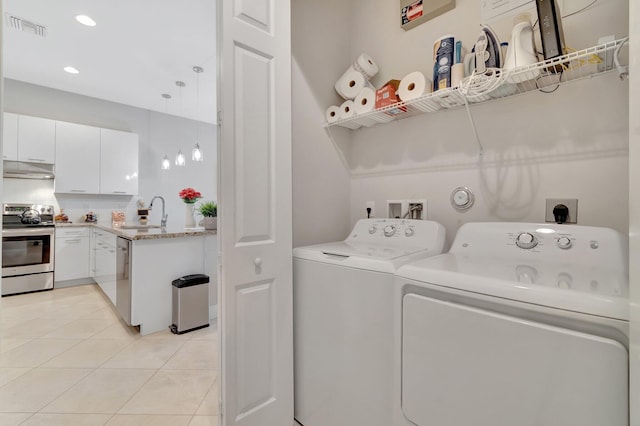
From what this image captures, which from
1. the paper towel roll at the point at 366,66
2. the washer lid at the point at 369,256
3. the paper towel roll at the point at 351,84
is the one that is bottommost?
the washer lid at the point at 369,256

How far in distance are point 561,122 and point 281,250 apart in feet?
4.64

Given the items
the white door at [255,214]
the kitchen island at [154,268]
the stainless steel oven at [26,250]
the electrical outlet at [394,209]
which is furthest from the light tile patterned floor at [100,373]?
the electrical outlet at [394,209]

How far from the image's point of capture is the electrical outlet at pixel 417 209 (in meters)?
1.73

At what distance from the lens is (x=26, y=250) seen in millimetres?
3730

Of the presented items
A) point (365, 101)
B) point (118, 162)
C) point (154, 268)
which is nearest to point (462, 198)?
point (365, 101)

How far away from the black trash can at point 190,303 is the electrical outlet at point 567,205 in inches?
103

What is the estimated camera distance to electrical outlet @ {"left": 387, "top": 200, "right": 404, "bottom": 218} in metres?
1.84

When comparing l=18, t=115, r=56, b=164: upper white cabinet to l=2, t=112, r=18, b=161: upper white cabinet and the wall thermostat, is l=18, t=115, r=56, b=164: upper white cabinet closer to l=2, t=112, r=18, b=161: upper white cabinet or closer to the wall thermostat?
l=2, t=112, r=18, b=161: upper white cabinet

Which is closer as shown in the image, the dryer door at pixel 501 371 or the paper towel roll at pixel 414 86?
the dryer door at pixel 501 371

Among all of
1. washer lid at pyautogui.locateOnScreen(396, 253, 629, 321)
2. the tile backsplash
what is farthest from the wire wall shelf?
the tile backsplash

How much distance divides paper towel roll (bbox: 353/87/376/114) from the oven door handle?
14.5 feet

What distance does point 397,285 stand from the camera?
1083 millimetres

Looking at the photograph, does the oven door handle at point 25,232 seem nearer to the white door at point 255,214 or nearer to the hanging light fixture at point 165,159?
the hanging light fixture at point 165,159

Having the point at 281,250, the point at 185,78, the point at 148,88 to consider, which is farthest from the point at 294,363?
the point at 148,88
